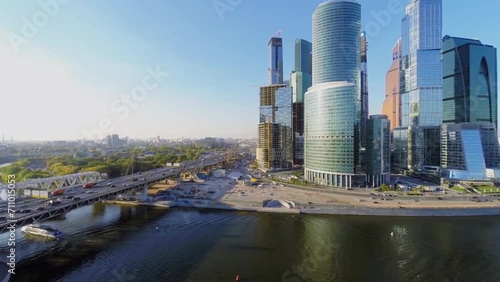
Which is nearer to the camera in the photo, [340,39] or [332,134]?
[332,134]

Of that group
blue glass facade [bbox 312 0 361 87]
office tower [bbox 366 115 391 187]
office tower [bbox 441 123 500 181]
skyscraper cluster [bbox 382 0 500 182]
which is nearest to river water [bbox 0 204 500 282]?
office tower [bbox 366 115 391 187]

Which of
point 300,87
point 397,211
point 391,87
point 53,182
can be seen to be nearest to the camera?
point 397,211

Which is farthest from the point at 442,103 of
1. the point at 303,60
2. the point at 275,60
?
the point at 275,60

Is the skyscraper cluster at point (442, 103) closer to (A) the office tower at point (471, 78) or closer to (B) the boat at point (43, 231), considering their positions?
(A) the office tower at point (471, 78)

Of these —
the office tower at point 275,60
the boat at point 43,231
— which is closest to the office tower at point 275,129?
the office tower at point 275,60

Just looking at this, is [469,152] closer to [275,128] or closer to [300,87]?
[275,128]

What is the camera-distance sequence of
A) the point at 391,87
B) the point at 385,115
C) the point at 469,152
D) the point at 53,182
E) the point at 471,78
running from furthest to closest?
the point at 391,87 → the point at 471,78 → the point at 469,152 → the point at 385,115 → the point at 53,182

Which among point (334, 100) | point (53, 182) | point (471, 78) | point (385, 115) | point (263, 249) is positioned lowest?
point (263, 249)
